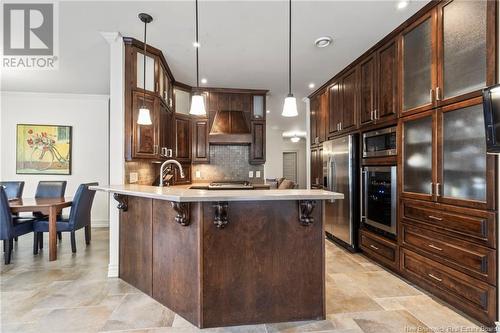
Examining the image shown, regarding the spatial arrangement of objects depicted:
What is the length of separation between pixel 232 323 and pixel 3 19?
3.46 meters

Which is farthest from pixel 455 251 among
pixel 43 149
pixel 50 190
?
pixel 43 149

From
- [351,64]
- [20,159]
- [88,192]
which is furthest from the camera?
[20,159]

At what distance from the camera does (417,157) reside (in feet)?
8.11

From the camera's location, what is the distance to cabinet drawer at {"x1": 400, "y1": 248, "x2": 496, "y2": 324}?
1.83 meters

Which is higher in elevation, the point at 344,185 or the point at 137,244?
the point at 344,185

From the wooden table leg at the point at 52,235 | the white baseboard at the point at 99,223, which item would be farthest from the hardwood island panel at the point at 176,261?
the white baseboard at the point at 99,223

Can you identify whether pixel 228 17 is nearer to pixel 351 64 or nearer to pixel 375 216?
pixel 351 64

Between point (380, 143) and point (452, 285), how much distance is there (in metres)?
1.53

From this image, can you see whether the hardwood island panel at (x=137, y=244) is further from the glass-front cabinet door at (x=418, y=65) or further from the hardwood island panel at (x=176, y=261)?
the glass-front cabinet door at (x=418, y=65)

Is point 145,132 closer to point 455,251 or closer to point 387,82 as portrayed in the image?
point 387,82

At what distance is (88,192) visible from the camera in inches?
148

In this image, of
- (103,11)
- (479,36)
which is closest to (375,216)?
(479,36)

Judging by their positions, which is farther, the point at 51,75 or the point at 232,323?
the point at 51,75

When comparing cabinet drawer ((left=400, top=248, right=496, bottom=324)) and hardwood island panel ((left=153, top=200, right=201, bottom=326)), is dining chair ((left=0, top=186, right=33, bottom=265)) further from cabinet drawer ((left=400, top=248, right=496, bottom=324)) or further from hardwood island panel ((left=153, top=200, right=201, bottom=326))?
cabinet drawer ((left=400, top=248, right=496, bottom=324))
